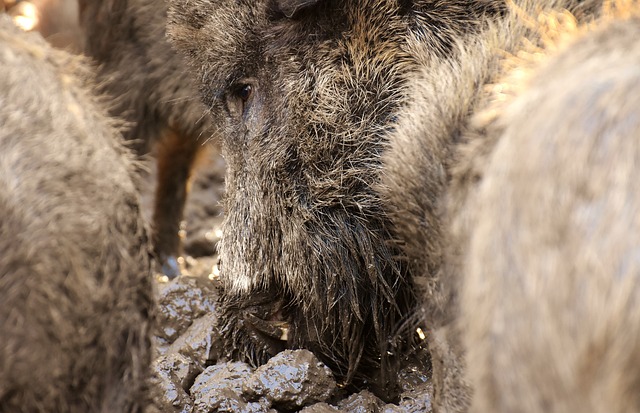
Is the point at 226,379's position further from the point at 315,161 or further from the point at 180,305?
the point at 180,305

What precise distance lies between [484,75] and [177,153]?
12.3ft

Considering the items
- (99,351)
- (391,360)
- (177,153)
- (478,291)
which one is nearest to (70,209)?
(99,351)

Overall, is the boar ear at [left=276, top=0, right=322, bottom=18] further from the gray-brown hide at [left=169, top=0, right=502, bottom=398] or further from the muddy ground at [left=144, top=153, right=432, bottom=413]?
the muddy ground at [left=144, top=153, right=432, bottom=413]

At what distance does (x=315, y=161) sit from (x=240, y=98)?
50 cm

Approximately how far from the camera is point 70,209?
211cm

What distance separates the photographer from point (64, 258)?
6.76ft

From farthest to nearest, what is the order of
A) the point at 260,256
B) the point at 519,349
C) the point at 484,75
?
the point at 260,256, the point at 484,75, the point at 519,349

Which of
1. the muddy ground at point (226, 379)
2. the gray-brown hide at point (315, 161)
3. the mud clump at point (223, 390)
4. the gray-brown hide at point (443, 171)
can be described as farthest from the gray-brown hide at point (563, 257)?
the mud clump at point (223, 390)

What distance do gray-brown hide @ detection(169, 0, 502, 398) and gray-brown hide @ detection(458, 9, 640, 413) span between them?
113cm

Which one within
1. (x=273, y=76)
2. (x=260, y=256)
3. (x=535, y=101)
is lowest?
(x=260, y=256)

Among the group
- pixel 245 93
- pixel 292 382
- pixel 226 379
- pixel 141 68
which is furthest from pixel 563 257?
pixel 141 68

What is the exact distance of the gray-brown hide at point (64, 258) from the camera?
2.01 m

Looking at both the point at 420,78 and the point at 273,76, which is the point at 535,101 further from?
the point at 273,76

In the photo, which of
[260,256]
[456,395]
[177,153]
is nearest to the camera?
[456,395]
